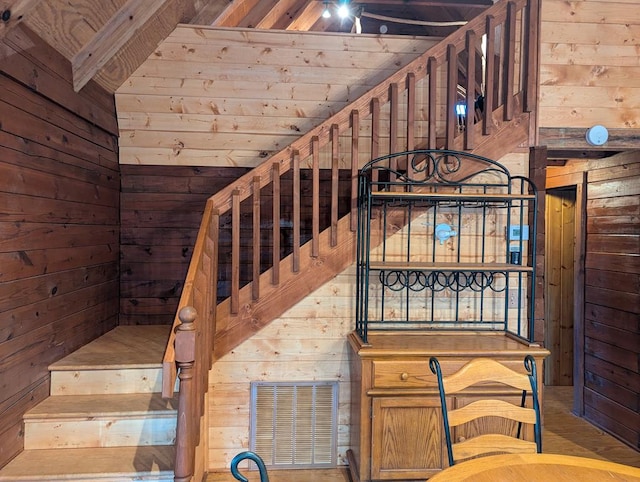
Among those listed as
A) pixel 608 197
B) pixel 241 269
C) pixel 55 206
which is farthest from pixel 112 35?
pixel 608 197

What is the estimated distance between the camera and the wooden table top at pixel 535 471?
4.23 feet

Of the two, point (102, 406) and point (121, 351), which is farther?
point (121, 351)

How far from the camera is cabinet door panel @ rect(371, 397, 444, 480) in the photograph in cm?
243

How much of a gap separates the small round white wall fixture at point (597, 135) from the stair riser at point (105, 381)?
3.09m

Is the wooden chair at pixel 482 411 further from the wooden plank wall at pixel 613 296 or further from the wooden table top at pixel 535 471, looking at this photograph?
the wooden plank wall at pixel 613 296

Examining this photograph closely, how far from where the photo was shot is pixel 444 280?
2.93m

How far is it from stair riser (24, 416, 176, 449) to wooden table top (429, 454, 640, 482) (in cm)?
162

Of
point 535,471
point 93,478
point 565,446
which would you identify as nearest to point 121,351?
point 93,478

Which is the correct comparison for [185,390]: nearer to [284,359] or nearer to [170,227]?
[284,359]

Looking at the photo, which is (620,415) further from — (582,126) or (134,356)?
(134,356)

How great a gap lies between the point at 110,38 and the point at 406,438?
115 inches

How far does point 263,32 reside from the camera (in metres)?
3.39

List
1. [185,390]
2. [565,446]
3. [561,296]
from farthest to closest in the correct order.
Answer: [561,296], [565,446], [185,390]

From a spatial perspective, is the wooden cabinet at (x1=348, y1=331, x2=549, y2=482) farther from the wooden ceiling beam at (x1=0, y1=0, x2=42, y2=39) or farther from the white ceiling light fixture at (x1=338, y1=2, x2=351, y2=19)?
the white ceiling light fixture at (x1=338, y1=2, x2=351, y2=19)
